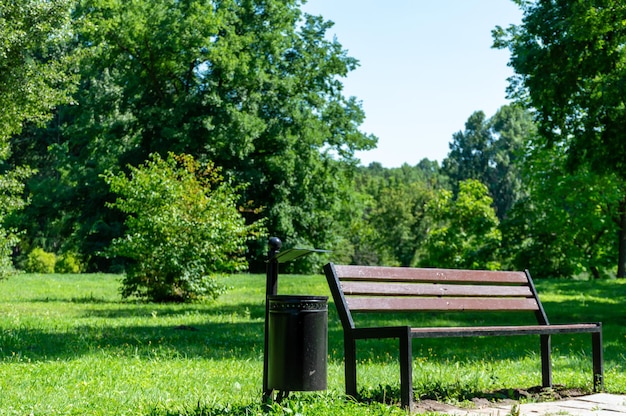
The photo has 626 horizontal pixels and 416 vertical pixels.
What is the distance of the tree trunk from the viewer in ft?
105

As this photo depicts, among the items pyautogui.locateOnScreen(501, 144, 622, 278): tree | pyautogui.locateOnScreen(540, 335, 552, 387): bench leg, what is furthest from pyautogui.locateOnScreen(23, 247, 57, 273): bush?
pyautogui.locateOnScreen(540, 335, 552, 387): bench leg

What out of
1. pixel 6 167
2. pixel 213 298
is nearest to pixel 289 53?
pixel 6 167

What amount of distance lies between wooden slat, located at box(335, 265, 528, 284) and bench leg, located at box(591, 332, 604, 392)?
84cm

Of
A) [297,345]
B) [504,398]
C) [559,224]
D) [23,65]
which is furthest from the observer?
[559,224]

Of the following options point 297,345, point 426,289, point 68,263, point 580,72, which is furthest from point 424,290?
point 68,263

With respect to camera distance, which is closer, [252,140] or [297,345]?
[297,345]

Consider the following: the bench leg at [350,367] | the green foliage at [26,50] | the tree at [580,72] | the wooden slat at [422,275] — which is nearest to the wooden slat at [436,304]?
the wooden slat at [422,275]

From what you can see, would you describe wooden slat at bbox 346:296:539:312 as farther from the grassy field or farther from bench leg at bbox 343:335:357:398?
the grassy field

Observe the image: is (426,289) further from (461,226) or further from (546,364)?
(461,226)

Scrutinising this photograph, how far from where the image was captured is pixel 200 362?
7988 millimetres

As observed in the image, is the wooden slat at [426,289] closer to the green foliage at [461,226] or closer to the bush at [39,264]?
the bush at [39,264]

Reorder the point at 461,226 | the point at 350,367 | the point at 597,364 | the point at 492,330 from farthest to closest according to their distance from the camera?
the point at 461,226
the point at 597,364
the point at 492,330
the point at 350,367

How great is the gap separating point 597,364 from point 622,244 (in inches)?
1096

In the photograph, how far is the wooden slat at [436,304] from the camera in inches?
227
